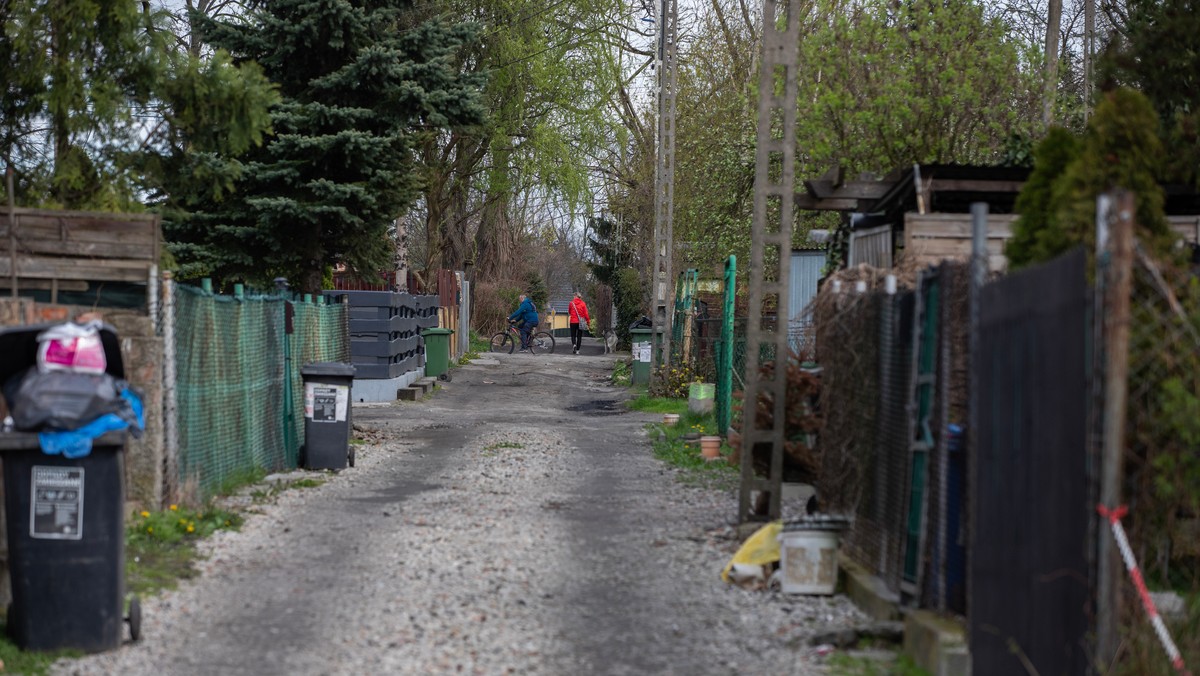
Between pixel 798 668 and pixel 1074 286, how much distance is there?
8.75ft

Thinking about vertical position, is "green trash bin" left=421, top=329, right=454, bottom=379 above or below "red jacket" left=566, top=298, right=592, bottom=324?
below

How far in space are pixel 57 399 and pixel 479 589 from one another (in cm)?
280

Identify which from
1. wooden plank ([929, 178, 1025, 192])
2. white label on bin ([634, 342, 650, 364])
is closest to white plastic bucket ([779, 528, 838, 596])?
wooden plank ([929, 178, 1025, 192])

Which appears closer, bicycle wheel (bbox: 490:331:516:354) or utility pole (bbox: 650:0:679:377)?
utility pole (bbox: 650:0:679:377)

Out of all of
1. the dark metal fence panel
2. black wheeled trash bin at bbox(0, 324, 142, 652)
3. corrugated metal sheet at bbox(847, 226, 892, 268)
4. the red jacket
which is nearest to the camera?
the dark metal fence panel

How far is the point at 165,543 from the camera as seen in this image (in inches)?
365

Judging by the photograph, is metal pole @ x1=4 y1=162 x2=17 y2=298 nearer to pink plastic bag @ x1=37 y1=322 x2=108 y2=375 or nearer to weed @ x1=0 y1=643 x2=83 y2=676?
pink plastic bag @ x1=37 y1=322 x2=108 y2=375

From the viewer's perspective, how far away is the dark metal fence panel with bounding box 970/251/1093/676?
15.6 ft

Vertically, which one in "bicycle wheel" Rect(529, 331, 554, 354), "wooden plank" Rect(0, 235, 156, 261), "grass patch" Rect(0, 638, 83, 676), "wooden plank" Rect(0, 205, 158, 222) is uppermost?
"wooden plank" Rect(0, 205, 158, 222)

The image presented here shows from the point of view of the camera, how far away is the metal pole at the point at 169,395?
10141 mm

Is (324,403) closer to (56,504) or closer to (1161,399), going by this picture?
(56,504)

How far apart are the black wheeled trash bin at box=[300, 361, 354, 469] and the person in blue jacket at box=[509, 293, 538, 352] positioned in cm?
2540

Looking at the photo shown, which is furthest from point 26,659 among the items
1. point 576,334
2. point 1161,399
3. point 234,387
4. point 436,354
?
point 576,334

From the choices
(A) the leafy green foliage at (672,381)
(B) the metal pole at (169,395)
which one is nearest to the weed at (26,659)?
(B) the metal pole at (169,395)
